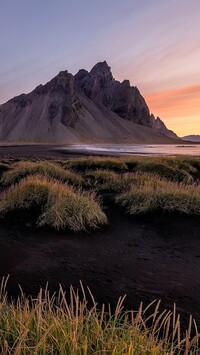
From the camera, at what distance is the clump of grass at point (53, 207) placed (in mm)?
9305

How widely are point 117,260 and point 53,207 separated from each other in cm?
310

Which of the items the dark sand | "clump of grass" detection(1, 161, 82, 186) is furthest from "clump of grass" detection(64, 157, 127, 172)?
the dark sand

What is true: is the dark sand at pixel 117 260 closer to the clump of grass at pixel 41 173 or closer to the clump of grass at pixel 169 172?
the clump of grass at pixel 41 173

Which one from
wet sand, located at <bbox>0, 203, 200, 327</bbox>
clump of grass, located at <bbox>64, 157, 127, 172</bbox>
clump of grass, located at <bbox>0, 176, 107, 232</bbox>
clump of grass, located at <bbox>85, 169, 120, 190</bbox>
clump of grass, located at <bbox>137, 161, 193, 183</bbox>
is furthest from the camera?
clump of grass, located at <bbox>64, 157, 127, 172</bbox>

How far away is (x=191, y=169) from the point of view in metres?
25.0

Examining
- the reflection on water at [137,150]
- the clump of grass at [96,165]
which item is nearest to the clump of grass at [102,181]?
the clump of grass at [96,165]

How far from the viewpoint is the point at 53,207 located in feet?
31.3

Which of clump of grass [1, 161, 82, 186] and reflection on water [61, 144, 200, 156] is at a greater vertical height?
reflection on water [61, 144, 200, 156]

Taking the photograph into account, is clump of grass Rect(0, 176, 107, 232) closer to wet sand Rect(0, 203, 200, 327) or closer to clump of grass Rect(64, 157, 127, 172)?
wet sand Rect(0, 203, 200, 327)

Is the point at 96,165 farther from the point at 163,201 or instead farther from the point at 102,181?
the point at 163,201

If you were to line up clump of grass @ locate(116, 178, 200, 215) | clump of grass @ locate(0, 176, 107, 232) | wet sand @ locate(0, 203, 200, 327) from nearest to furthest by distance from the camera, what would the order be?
wet sand @ locate(0, 203, 200, 327), clump of grass @ locate(0, 176, 107, 232), clump of grass @ locate(116, 178, 200, 215)

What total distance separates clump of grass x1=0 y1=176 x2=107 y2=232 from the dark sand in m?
0.39

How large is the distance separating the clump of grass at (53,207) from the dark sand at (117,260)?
0.39 m

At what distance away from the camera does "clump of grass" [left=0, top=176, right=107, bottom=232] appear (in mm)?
9305
